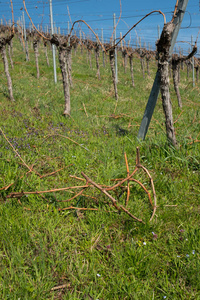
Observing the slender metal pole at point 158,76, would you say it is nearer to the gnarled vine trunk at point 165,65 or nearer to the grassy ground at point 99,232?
the gnarled vine trunk at point 165,65

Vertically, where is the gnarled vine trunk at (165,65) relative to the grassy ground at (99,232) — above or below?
above

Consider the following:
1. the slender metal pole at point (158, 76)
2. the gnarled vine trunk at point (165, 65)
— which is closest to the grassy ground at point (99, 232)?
the gnarled vine trunk at point (165, 65)

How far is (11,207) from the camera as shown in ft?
7.82

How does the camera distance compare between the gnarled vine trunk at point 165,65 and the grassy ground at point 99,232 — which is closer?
the grassy ground at point 99,232

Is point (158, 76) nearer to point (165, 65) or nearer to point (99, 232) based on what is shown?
point (165, 65)

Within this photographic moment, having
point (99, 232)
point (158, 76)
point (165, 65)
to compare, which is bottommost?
point (99, 232)

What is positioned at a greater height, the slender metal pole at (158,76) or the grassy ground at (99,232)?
the slender metal pole at (158,76)

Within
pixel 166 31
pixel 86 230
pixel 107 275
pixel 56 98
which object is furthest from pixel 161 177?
pixel 56 98

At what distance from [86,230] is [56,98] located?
6.00 meters

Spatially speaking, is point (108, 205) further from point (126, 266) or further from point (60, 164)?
point (60, 164)

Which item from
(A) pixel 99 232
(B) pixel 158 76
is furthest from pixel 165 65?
(A) pixel 99 232

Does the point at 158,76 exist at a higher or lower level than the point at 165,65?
lower

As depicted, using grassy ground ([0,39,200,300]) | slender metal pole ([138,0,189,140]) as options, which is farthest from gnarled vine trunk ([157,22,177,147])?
grassy ground ([0,39,200,300])

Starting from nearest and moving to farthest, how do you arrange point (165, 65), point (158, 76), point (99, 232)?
1. point (99, 232)
2. point (165, 65)
3. point (158, 76)
